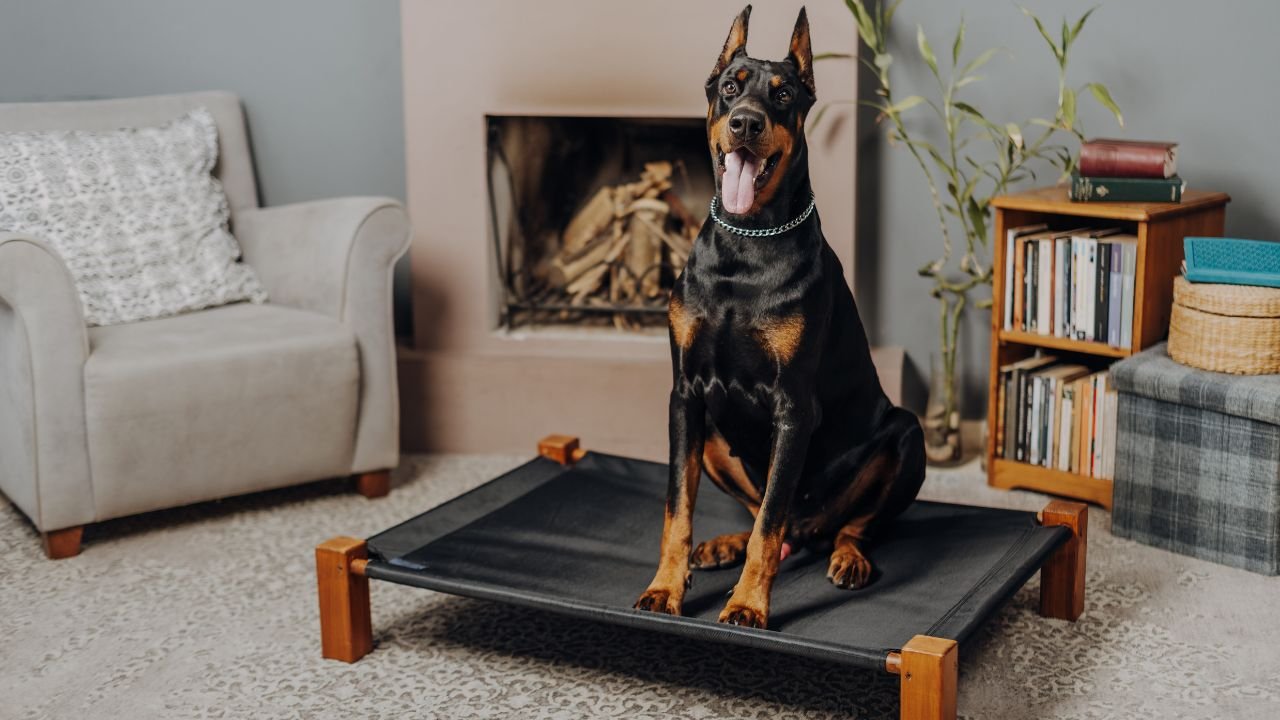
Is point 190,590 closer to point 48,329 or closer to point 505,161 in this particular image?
point 48,329

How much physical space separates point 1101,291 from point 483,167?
1566mm

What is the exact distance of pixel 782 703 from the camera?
2.13 metres

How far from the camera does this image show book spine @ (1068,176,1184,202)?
9.45ft

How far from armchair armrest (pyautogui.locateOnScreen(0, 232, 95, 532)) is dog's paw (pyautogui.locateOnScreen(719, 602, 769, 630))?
4.96 feet

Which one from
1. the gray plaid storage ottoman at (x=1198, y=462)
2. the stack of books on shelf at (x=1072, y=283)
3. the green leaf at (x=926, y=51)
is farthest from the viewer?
the green leaf at (x=926, y=51)

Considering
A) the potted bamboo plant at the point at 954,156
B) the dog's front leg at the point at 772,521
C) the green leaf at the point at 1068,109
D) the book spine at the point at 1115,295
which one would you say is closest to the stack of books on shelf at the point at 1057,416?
the book spine at the point at 1115,295

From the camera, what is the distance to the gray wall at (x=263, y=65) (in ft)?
12.0

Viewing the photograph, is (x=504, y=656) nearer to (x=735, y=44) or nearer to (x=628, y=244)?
(x=735, y=44)

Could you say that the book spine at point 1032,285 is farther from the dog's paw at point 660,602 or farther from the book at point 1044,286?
the dog's paw at point 660,602

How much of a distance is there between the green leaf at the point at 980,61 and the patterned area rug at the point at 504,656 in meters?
1.13

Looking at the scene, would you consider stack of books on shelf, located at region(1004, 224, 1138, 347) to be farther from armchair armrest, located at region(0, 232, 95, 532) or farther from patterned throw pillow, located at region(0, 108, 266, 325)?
armchair armrest, located at region(0, 232, 95, 532)

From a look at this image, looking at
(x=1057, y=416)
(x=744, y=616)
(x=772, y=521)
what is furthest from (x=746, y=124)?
(x=1057, y=416)

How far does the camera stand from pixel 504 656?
2.33 metres

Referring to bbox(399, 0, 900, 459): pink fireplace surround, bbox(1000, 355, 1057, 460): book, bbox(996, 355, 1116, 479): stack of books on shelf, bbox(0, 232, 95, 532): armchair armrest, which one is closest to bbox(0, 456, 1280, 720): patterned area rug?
bbox(0, 232, 95, 532): armchair armrest
